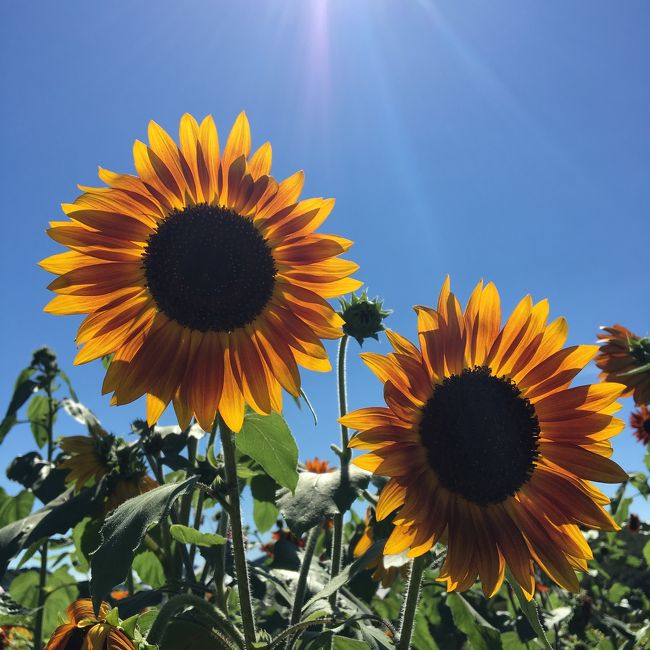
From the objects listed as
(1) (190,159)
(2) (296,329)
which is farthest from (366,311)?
(1) (190,159)

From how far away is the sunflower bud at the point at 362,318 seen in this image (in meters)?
2.64

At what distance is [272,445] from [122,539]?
57 cm

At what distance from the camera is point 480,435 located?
2.14 metres

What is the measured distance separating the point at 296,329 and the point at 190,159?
27.3 inches

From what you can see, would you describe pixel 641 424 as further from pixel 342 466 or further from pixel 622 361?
pixel 342 466

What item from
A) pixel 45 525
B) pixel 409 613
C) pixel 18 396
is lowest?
pixel 409 613

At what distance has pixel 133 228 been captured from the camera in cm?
224

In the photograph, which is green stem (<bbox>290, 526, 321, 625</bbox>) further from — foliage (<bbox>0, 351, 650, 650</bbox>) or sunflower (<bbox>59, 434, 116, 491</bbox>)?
sunflower (<bbox>59, 434, 116, 491</bbox>)

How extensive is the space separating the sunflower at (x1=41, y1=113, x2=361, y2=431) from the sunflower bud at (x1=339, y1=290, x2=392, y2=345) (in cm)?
46

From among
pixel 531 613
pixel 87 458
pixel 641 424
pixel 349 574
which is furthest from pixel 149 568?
pixel 641 424

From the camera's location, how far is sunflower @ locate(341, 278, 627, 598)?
2012 mm

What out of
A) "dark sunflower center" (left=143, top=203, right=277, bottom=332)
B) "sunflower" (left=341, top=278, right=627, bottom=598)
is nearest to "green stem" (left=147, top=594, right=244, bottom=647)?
"sunflower" (left=341, top=278, right=627, bottom=598)

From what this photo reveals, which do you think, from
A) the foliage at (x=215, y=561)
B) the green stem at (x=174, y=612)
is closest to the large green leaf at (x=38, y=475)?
the foliage at (x=215, y=561)

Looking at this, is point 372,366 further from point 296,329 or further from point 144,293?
point 144,293
